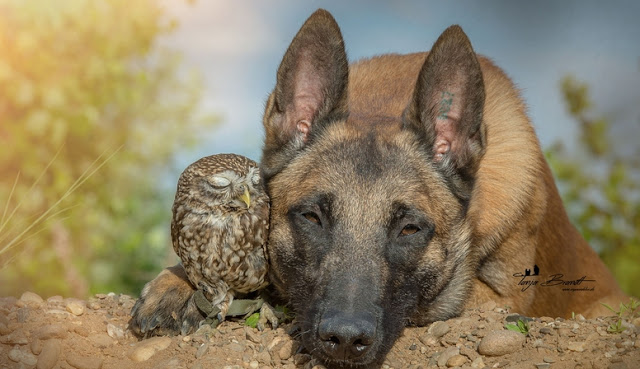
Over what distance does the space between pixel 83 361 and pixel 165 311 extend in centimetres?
67

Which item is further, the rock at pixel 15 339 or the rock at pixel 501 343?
the rock at pixel 15 339

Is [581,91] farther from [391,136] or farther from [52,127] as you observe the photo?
[52,127]

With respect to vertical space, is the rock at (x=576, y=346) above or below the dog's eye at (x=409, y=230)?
below

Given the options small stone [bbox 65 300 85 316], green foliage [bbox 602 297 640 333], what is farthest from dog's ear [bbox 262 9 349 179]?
green foliage [bbox 602 297 640 333]

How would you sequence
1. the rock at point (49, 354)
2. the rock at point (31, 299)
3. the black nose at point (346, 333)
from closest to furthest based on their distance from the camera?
the black nose at point (346, 333) < the rock at point (49, 354) < the rock at point (31, 299)

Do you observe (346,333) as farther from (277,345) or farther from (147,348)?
(147,348)

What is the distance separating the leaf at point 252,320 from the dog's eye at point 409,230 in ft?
4.09

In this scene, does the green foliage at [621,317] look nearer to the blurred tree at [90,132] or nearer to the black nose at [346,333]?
the black nose at [346,333]

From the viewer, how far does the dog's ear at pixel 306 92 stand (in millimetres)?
5004

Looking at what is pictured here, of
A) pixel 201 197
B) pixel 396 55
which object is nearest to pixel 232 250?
pixel 201 197

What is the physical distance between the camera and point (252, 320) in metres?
5.18

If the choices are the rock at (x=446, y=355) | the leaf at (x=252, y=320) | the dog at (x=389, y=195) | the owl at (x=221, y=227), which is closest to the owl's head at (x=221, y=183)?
the owl at (x=221, y=227)

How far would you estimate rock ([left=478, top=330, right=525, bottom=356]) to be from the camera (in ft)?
14.6

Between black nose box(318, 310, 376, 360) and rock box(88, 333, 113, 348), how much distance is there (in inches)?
66.8
